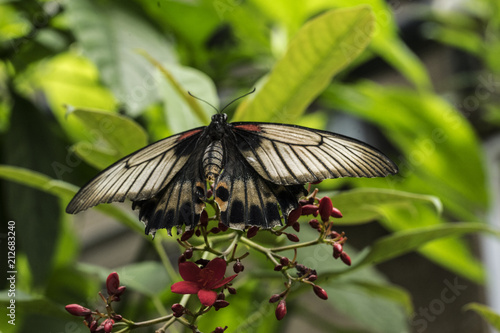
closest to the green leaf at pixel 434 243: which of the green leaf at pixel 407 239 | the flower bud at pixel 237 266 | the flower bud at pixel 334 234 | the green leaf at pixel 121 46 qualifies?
the green leaf at pixel 407 239

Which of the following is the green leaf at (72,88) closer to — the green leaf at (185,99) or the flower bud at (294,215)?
the green leaf at (185,99)

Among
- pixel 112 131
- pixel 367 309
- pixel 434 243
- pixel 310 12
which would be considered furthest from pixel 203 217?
pixel 434 243

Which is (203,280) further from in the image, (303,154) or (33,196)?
(33,196)

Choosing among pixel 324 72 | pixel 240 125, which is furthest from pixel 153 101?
pixel 240 125

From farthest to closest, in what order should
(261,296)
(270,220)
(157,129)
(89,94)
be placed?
1. (89,94)
2. (157,129)
3. (261,296)
4. (270,220)

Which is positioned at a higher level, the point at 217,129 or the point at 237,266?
the point at 217,129

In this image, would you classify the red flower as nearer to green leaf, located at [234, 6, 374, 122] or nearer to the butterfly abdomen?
the butterfly abdomen

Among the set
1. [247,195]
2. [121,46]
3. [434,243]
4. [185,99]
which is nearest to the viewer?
[247,195]

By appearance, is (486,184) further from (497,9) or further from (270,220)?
(270,220)
